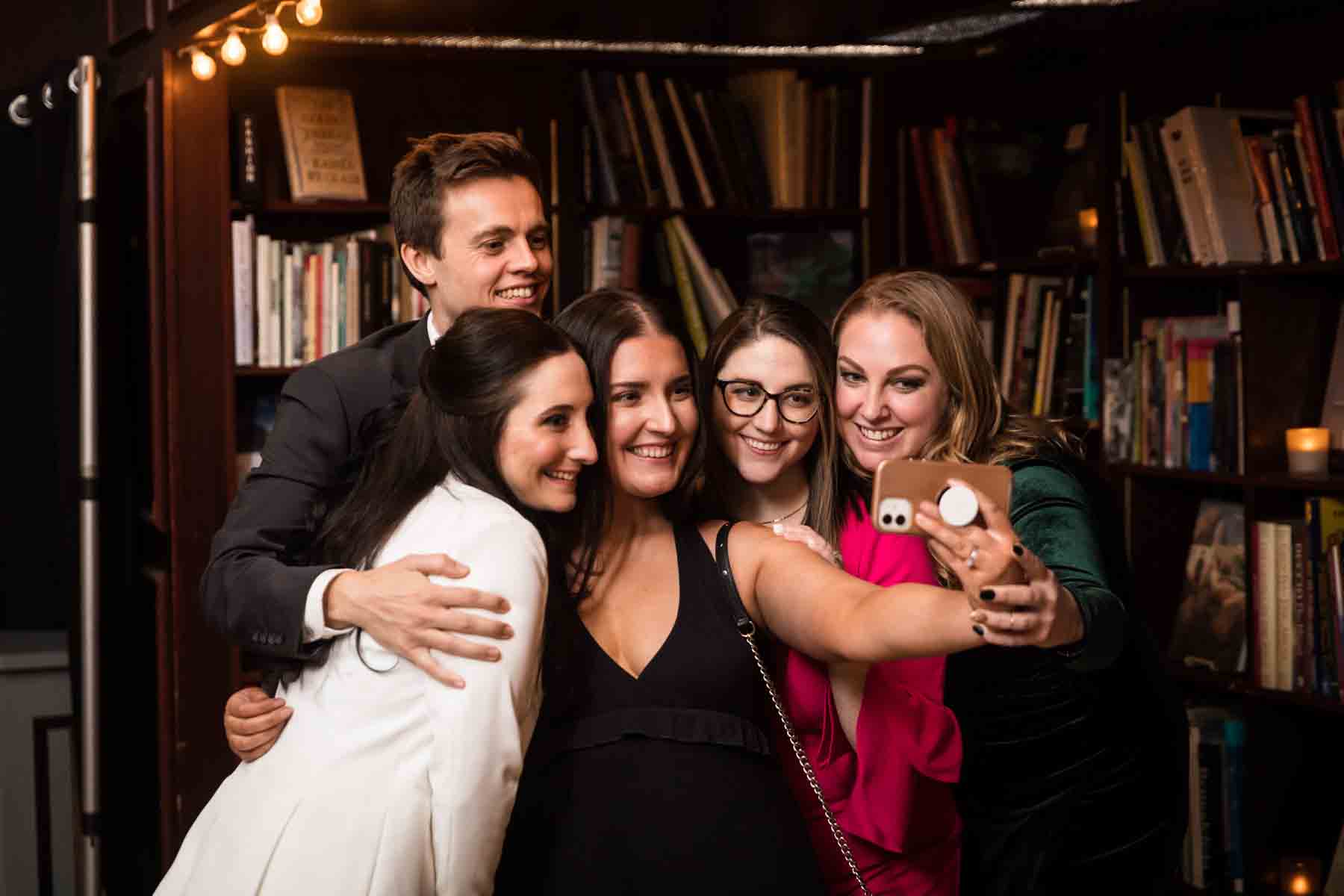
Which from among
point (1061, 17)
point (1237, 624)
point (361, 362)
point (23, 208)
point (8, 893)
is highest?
point (1061, 17)

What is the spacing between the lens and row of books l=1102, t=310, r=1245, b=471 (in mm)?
3361

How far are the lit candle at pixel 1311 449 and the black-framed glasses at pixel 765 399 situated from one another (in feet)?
5.33

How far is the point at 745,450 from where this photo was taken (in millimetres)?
2109

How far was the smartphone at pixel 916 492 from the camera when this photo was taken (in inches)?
58.1

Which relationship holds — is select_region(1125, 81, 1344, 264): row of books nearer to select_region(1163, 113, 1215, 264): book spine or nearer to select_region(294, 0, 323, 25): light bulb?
select_region(1163, 113, 1215, 264): book spine

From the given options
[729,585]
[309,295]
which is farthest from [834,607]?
[309,295]

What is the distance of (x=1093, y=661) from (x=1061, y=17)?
264cm

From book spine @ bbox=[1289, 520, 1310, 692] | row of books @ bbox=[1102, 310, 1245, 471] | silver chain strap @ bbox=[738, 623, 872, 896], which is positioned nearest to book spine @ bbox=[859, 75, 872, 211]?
row of books @ bbox=[1102, 310, 1245, 471]

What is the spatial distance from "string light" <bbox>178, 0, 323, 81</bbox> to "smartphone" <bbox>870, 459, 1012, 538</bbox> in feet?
6.14

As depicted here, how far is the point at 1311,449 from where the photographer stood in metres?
3.20

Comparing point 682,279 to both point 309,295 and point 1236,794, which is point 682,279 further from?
point 1236,794

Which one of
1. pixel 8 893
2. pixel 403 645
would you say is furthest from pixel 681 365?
pixel 8 893

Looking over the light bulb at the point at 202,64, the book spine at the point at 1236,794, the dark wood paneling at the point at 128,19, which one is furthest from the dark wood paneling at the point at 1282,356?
the dark wood paneling at the point at 128,19

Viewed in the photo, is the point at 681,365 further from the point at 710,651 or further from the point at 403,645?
the point at 403,645
